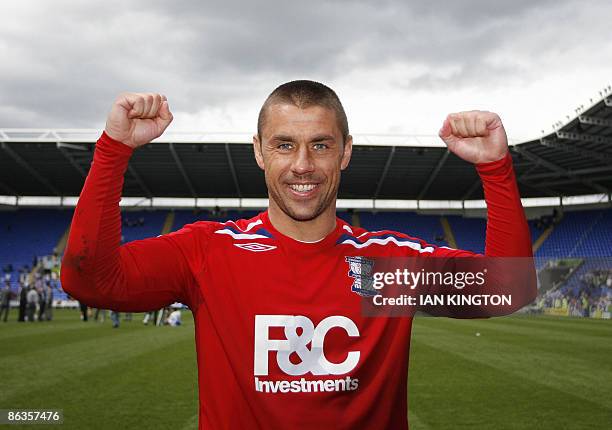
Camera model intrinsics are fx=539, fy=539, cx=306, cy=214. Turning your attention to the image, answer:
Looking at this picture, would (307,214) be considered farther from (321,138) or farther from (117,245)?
(117,245)

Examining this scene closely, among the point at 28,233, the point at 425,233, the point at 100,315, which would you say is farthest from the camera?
the point at 425,233

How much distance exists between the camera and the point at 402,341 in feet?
7.02

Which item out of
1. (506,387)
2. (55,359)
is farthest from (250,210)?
(506,387)

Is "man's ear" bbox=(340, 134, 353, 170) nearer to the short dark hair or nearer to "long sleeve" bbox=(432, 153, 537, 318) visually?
the short dark hair

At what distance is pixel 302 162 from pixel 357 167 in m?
31.3

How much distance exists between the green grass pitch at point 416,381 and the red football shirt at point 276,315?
435 cm

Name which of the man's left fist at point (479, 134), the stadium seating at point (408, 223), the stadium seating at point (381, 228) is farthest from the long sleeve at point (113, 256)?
the stadium seating at point (408, 223)

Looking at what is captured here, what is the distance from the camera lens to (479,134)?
2092mm

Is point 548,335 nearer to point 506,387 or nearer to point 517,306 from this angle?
point 506,387

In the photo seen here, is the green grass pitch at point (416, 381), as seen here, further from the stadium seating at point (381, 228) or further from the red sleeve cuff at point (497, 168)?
the stadium seating at point (381, 228)

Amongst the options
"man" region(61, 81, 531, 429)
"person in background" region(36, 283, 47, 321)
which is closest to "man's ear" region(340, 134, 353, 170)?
"man" region(61, 81, 531, 429)

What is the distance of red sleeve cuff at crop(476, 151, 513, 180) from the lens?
2080 millimetres

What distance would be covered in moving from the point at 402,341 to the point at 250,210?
39080mm

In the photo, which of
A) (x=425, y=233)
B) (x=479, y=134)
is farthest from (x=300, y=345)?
(x=425, y=233)
